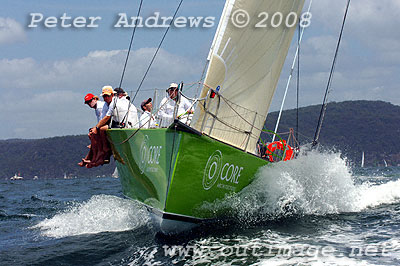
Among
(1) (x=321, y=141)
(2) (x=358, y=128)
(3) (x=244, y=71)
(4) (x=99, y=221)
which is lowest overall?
(4) (x=99, y=221)

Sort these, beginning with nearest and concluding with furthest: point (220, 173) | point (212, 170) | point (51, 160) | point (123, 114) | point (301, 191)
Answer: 1. point (212, 170)
2. point (220, 173)
3. point (301, 191)
4. point (123, 114)
5. point (51, 160)

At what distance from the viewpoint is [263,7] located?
739 centimetres

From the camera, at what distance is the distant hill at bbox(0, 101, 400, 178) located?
123875mm

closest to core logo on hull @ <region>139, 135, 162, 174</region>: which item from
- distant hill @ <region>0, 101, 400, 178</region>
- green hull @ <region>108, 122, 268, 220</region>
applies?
green hull @ <region>108, 122, 268, 220</region>

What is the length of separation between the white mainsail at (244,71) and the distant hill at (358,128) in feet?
332

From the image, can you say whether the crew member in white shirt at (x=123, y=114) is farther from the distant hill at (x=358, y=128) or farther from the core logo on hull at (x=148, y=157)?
the distant hill at (x=358, y=128)

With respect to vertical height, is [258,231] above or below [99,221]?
above

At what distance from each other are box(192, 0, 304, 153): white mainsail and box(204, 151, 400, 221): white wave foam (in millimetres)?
611

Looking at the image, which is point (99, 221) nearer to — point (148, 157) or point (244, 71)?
point (148, 157)

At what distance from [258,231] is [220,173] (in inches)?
35.7

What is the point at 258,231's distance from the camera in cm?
677

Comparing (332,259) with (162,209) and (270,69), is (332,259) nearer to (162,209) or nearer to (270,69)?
(162,209)

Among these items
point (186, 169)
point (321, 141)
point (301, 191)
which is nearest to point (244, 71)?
point (186, 169)

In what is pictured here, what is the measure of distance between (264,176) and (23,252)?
341 centimetres
